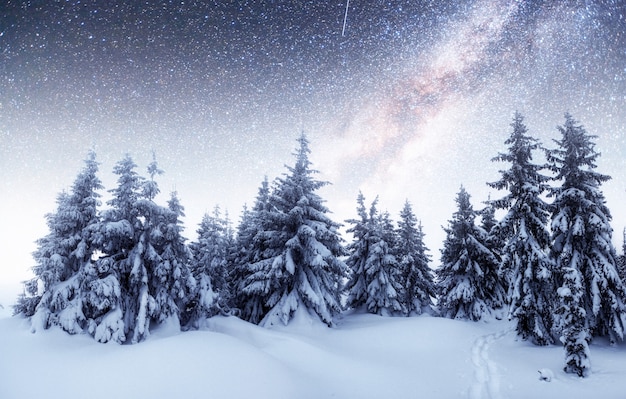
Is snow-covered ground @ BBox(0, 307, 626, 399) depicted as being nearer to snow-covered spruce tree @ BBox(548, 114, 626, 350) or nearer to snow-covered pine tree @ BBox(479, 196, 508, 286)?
snow-covered spruce tree @ BBox(548, 114, 626, 350)

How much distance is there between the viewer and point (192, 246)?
28.5m

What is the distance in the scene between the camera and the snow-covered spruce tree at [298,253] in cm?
A: 2150

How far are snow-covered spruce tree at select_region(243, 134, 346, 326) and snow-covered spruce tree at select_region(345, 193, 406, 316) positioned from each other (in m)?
5.50

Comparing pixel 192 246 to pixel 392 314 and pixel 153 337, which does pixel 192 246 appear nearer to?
pixel 153 337

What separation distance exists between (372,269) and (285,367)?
655 inches

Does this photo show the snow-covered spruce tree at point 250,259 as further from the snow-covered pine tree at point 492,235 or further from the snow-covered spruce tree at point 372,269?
the snow-covered pine tree at point 492,235

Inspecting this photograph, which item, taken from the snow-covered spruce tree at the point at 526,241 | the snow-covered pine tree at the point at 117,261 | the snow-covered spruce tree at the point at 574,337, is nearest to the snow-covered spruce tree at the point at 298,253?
the snow-covered pine tree at the point at 117,261

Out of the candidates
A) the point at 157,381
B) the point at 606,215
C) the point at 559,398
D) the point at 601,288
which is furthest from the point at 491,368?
the point at 157,381

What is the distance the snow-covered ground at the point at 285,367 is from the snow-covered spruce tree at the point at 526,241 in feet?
5.97

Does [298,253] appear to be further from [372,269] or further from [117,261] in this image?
[117,261]

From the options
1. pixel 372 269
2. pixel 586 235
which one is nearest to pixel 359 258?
pixel 372 269

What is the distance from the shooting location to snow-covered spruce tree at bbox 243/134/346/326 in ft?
70.5

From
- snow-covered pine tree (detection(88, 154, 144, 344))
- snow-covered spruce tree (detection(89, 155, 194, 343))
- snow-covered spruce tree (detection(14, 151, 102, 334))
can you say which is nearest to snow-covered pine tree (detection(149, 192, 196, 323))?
snow-covered spruce tree (detection(89, 155, 194, 343))

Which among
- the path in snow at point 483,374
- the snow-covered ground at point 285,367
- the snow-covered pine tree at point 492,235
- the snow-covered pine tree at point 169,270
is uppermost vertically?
the snow-covered pine tree at point 492,235
